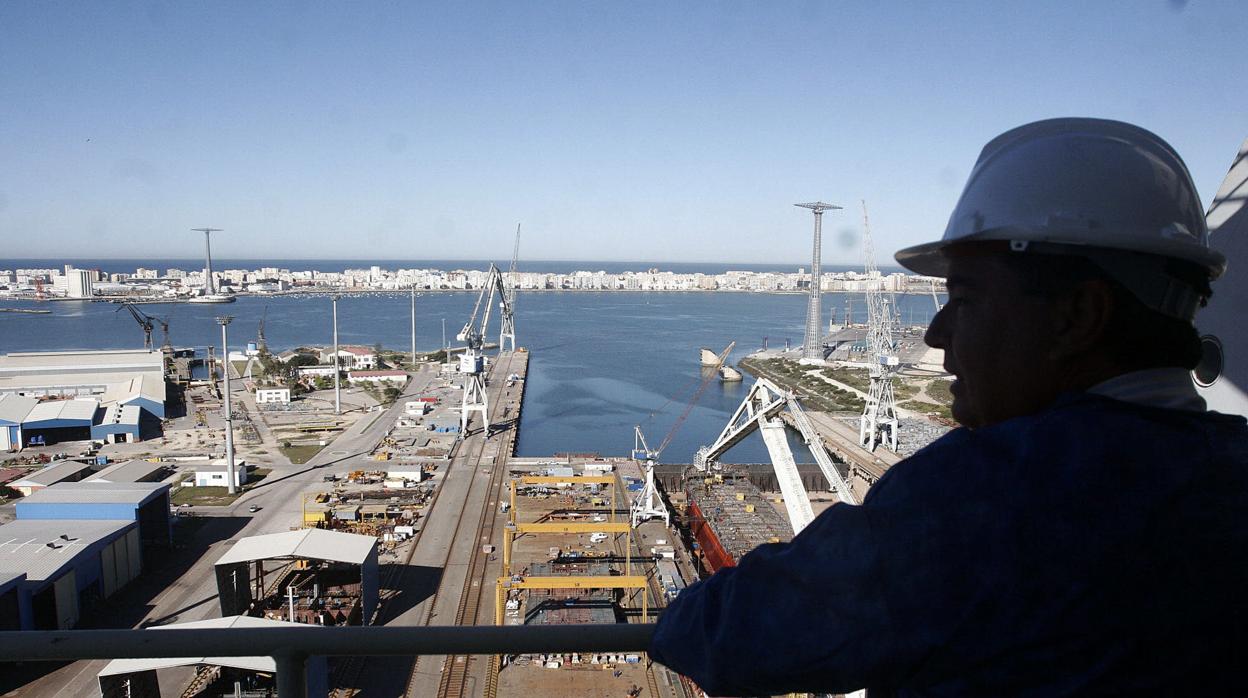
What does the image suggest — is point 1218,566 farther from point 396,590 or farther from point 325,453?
point 325,453

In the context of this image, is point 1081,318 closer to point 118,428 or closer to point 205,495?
point 205,495

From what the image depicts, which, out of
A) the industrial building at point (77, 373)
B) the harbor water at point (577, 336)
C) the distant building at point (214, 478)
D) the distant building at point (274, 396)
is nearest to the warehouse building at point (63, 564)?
the distant building at point (214, 478)

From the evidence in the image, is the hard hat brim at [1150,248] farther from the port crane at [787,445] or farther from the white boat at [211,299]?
the white boat at [211,299]

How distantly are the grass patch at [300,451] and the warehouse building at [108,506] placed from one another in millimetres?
2929

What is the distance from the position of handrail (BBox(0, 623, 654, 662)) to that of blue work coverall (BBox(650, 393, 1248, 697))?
16 cm

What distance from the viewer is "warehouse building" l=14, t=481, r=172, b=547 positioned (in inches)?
217

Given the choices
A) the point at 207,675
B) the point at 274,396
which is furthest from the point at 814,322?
the point at 207,675

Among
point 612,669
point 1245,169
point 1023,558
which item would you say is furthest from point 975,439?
point 612,669

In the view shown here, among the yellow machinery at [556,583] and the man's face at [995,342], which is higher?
the man's face at [995,342]

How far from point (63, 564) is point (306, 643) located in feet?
17.5

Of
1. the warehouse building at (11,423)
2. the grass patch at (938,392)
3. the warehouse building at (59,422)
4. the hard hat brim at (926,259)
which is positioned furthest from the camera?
the grass patch at (938,392)

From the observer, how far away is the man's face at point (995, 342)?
0.31m

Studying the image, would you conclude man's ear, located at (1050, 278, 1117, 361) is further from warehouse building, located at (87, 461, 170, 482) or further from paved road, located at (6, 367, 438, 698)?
warehouse building, located at (87, 461, 170, 482)

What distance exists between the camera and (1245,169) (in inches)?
30.2
